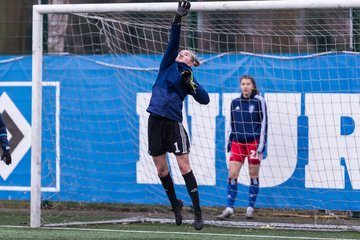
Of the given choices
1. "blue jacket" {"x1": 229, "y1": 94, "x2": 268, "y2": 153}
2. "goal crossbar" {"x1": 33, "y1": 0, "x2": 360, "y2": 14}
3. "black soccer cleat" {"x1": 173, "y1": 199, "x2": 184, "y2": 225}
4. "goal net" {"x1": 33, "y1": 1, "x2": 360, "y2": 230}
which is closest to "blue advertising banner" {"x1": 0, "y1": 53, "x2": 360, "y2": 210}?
"goal net" {"x1": 33, "y1": 1, "x2": 360, "y2": 230}

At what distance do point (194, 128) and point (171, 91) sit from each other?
268cm

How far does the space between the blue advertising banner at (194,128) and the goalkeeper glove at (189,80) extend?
2.54 meters

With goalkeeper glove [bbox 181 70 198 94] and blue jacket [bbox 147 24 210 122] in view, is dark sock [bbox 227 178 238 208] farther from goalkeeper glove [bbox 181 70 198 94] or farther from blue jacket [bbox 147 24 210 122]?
goalkeeper glove [bbox 181 70 198 94]

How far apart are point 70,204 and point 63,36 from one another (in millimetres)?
2420

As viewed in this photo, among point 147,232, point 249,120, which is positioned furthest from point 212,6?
point 147,232

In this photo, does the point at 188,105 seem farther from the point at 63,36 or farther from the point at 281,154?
the point at 63,36

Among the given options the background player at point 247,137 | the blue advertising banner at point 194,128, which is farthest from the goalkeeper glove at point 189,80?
the blue advertising banner at point 194,128

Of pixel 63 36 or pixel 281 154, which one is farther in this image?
pixel 63 36

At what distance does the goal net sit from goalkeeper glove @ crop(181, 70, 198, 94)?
1.47 meters

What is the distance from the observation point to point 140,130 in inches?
488

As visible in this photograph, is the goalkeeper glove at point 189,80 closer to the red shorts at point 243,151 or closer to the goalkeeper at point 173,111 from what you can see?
the goalkeeper at point 173,111

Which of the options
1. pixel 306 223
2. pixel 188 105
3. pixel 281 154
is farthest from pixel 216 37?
pixel 306 223

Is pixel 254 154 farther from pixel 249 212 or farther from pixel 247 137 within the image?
pixel 249 212

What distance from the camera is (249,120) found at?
1175 centimetres
